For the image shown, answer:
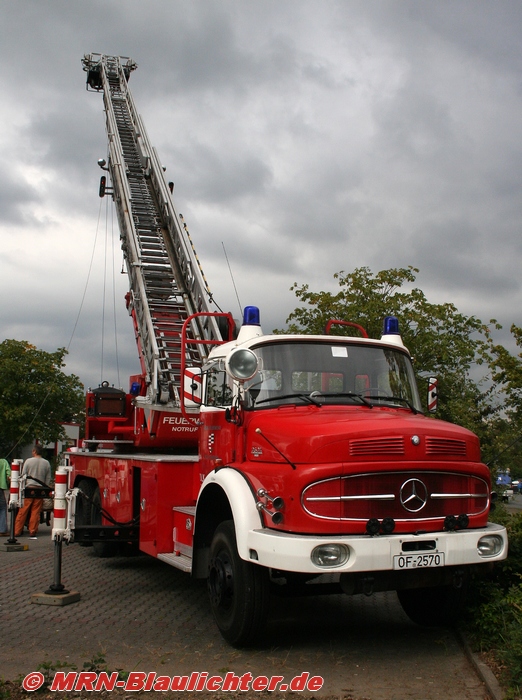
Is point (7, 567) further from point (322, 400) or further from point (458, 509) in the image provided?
point (458, 509)

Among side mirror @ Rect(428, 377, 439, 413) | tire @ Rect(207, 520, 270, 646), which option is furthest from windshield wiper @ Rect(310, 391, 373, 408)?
tire @ Rect(207, 520, 270, 646)

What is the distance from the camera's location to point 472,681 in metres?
5.23

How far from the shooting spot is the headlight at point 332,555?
5148mm

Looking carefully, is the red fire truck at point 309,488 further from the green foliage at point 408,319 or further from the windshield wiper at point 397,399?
the green foliage at point 408,319

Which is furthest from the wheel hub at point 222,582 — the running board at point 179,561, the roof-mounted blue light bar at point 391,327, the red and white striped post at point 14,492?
the red and white striped post at point 14,492

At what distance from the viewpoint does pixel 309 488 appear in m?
5.27

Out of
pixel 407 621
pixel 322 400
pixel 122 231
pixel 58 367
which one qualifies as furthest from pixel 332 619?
pixel 58 367

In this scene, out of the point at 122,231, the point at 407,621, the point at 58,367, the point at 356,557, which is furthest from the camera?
the point at 58,367

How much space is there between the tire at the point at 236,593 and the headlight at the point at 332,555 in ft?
2.43

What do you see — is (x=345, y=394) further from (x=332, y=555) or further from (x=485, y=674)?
(x=485, y=674)

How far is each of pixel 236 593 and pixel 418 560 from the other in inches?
56.4

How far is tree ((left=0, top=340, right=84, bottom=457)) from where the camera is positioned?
36281 mm

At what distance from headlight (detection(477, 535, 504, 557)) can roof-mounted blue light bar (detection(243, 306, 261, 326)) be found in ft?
8.97

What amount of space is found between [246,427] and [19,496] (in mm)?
7380
